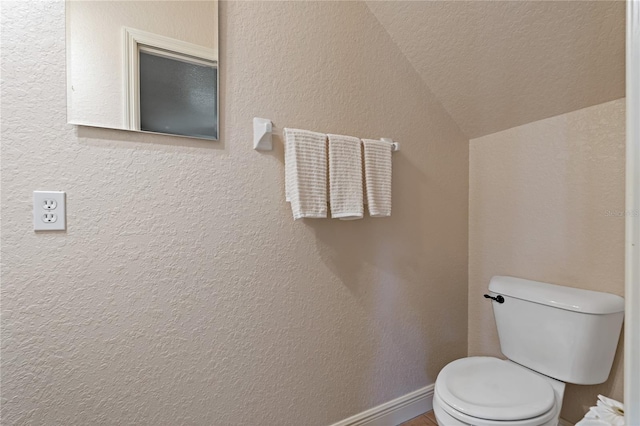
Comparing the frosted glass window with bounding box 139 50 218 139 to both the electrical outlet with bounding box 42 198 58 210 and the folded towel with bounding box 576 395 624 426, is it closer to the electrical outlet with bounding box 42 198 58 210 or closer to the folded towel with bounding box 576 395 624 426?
the electrical outlet with bounding box 42 198 58 210

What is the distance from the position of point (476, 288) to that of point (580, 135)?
907 mm

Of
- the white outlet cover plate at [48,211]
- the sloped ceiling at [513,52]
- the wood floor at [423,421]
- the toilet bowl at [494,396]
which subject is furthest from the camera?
the wood floor at [423,421]

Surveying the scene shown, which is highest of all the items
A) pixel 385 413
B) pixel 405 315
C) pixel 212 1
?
pixel 212 1

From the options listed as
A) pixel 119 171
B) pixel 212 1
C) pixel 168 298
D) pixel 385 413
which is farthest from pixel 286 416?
pixel 212 1

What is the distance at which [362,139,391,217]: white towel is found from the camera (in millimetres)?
1294

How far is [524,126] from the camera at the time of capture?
4.87ft

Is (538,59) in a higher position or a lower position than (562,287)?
higher

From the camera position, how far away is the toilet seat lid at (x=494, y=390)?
0.97 meters

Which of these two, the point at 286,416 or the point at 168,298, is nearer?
the point at 168,298

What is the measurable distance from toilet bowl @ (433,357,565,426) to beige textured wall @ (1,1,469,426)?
1.17ft

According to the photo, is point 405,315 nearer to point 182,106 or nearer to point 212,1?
point 182,106

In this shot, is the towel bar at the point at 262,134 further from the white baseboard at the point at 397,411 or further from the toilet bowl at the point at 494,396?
the white baseboard at the point at 397,411

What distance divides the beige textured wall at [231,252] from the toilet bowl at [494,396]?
36cm

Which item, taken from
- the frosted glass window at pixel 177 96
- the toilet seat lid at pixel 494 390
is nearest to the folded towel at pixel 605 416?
the toilet seat lid at pixel 494 390
